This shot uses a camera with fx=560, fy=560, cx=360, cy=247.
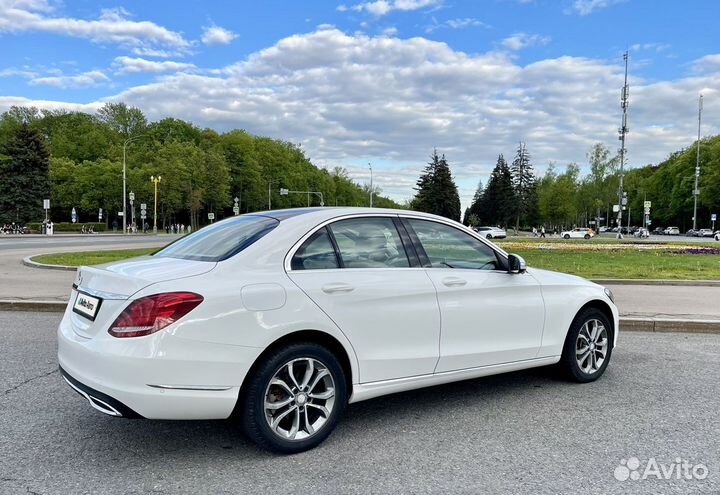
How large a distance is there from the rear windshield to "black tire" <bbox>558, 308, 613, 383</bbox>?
2.99m

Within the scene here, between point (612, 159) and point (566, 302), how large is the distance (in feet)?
262

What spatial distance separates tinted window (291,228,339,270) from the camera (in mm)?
3842

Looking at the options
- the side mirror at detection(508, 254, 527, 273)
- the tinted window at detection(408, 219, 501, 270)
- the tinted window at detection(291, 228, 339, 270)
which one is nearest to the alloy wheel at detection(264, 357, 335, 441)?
the tinted window at detection(291, 228, 339, 270)

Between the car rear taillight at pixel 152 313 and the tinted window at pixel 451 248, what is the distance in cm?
192

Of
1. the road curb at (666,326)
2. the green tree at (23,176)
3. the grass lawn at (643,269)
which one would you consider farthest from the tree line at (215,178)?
the road curb at (666,326)

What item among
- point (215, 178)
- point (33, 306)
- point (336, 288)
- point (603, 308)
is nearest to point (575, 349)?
point (603, 308)

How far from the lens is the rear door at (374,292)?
3.81 m

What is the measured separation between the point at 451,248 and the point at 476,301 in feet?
1.60

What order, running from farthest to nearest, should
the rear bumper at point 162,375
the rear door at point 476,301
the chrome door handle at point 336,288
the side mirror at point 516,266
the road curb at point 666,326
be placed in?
the road curb at point 666,326 → the side mirror at point 516,266 → the rear door at point 476,301 → the chrome door handle at point 336,288 → the rear bumper at point 162,375

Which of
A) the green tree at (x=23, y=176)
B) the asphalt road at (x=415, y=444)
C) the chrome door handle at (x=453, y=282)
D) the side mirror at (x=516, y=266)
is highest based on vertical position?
the green tree at (x=23, y=176)

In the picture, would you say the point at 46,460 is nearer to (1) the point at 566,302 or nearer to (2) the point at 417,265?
(2) the point at 417,265

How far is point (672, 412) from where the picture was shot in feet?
15.1

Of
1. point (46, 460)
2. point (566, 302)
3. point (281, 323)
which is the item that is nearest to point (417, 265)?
point (281, 323)

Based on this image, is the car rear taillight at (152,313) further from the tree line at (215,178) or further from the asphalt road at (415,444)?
the tree line at (215,178)
